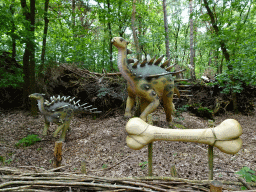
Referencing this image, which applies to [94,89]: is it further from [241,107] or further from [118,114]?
[241,107]

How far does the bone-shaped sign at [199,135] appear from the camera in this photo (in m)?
1.99

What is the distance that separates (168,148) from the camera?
4105 millimetres

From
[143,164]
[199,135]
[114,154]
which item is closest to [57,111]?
[114,154]

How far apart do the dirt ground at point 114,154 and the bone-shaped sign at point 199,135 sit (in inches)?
25.6

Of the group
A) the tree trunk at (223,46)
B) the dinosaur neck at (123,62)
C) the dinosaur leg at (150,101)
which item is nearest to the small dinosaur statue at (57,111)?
the dinosaur neck at (123,62)

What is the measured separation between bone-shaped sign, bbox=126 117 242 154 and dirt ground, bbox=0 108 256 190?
0.65m

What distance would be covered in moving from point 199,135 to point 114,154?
2302mm

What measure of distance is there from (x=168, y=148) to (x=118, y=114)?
9.91 feet

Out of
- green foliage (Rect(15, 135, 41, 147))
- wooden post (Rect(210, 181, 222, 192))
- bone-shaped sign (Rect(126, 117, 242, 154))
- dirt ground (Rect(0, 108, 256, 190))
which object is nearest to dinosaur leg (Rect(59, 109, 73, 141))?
dirt ground (Rect(0, 108, 256, 190))

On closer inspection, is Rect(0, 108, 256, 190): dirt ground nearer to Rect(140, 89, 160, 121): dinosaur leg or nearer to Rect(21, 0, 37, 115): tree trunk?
Rect(140, 89, 160, 121): dinosaur leg

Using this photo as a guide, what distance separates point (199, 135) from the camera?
2082 millimetres

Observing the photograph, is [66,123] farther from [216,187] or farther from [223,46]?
[223,46]

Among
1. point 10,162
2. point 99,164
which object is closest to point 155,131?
point 99,164

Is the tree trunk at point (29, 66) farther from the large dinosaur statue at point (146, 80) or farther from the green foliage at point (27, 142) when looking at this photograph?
the large dinosaur statue at point (146, 80)
